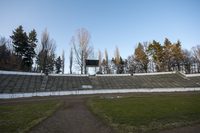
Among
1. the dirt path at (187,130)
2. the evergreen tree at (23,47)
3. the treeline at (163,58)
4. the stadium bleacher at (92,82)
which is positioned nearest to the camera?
the dirt path at (187,130)

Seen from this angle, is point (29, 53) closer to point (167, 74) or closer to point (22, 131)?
point (167, 74)

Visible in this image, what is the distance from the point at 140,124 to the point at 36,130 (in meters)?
5.50

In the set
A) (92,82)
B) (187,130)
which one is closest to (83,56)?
(92,82)

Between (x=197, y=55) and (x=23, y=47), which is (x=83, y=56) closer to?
(x=23, y=47)

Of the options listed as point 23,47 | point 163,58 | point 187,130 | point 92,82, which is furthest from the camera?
point 163,58

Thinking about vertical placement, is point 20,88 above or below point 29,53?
below

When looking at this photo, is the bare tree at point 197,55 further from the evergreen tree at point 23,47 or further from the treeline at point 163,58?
the evergreen tree at point 23,47

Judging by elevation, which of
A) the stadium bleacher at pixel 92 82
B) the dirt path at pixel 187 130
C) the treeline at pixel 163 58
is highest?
the treeline at pixel 163 58

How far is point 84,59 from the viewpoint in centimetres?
4816

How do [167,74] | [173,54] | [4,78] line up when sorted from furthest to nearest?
[173,54] < [167,74] < [4,78]

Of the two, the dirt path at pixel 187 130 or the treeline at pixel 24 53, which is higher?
the treeline at pixel 24 53

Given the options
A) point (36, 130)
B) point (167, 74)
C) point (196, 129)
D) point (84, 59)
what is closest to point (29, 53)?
point (84, 59)

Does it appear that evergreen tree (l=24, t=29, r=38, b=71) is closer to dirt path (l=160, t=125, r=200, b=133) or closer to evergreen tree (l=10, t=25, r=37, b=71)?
evergreen tree (l=10, t=25, r=37, b=71)

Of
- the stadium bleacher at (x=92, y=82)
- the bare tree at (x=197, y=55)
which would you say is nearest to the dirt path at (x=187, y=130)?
the stadium bleacher at (x=92, y=82)
